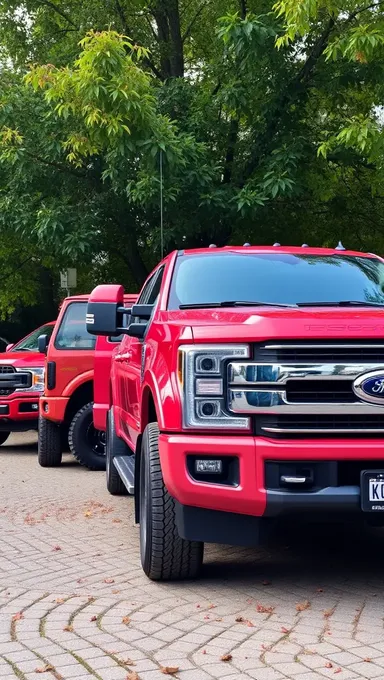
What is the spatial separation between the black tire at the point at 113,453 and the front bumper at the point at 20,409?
4364 mm

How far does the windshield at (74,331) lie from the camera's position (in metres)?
11.8

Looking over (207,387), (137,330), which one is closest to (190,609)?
(207,387)

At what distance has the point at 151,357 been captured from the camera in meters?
5.82

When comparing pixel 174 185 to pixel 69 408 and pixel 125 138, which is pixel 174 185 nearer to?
pixel 125 138

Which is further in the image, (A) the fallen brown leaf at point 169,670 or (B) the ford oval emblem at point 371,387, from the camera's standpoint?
(B) the ford oval emblem at point 371,387

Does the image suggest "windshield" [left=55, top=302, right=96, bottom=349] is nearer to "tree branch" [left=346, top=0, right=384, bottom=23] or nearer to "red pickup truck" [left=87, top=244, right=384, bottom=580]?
"tree branch" [left=346, top=0, right=384, bottom=23]

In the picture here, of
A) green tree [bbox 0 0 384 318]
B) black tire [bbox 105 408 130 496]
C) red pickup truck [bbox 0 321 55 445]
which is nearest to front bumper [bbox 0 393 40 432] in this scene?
red pickup truck [bbox 0 321 55 445]

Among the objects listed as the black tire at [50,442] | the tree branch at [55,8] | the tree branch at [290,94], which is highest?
the tree branch at [55,8]

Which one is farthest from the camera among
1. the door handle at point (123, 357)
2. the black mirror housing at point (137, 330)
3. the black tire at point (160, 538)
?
the door handle at point (123, 357)

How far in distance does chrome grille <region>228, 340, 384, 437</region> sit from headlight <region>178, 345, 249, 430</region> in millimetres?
55

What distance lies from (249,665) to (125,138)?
9869mm

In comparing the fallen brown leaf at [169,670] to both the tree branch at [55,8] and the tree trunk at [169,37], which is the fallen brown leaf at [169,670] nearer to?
the tree trunk at [169,37]

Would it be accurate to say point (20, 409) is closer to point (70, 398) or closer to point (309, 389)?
point (70, 398)

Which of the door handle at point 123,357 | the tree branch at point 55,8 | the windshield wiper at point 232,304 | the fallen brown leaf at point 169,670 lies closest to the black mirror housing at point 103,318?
the windshield wiper at point 232,304
